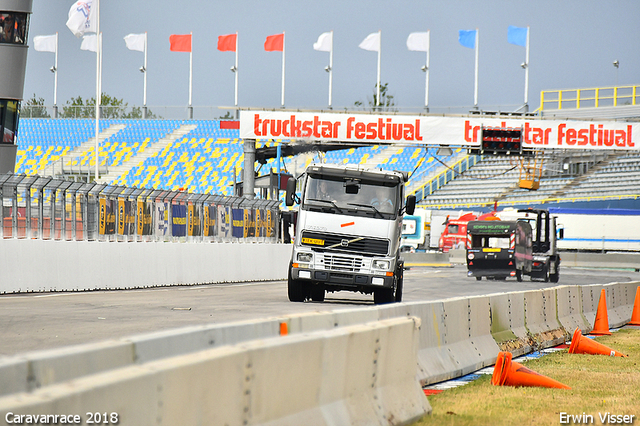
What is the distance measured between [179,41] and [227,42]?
382cm

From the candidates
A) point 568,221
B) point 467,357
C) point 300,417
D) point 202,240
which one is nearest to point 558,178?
point 568,221

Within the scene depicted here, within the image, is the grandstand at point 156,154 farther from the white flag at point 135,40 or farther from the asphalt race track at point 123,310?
the asphalt race track at point 123,310

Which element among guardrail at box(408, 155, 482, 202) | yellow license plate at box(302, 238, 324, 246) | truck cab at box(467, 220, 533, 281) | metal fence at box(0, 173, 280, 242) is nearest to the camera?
yellow license plate at box(302, 238, 324, 246)

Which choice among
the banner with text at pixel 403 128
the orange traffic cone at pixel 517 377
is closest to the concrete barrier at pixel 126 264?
the banner with text at pixel 403 128

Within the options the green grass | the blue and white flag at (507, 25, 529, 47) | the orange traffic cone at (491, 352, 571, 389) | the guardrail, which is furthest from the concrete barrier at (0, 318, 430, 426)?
the guardrail

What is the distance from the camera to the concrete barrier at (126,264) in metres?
19.5

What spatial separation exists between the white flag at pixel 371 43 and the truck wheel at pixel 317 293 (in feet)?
130

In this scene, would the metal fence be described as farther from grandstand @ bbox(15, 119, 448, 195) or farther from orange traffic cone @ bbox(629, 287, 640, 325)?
grandstand @ bbox(15, 119, 448, 195)

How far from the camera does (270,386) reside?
16.7 ft

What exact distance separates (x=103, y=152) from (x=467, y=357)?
6350cm

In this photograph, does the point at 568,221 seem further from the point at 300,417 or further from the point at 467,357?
the point at 300,417

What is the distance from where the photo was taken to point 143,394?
392cm

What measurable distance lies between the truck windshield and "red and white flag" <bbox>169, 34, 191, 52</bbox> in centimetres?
4441

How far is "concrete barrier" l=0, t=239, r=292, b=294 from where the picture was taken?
19547 millimetres
